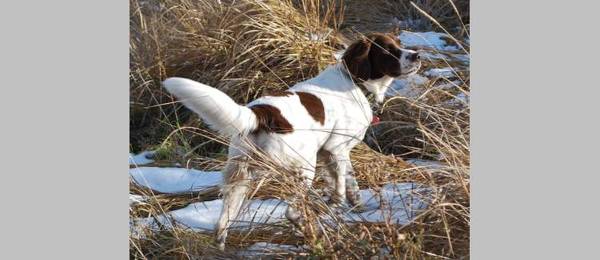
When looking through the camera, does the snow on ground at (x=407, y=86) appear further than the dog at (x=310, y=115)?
Yes

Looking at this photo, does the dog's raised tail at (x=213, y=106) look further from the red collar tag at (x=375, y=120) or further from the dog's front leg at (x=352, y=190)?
the red collar tag at (x=375, y=120)

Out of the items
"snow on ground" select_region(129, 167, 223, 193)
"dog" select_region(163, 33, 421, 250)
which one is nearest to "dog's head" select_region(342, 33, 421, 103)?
"dog" select_region(163, 33, 421, 250)

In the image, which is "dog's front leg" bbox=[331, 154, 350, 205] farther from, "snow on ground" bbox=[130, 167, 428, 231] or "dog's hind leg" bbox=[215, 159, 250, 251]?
"dog's hind leg" bbox=[215, 159, 250, 251]

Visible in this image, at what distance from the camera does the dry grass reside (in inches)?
184

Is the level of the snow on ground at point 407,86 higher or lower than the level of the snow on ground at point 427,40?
lower

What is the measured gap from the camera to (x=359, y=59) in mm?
5102

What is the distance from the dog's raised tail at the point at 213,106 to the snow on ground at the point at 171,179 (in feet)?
1.45

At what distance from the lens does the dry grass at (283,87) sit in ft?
15.3

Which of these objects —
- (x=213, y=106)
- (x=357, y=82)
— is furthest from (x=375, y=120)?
(x=213, y=106)

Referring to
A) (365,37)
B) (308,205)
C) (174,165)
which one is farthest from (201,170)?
(365,37)

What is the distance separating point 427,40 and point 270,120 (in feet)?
2.78

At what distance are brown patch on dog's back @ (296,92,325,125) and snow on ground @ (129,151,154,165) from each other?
2.76 ft

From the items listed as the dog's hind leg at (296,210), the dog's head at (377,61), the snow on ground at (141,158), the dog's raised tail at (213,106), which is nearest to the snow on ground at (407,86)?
the dog's head at (377,61)

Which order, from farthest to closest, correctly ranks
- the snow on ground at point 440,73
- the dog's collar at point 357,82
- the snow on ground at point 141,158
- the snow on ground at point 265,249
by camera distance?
the snow on ground at point 141,158 < the dog's collar at point 357,82 < the snow on ground at point 440,73 < the snow on ground at point 265,249
